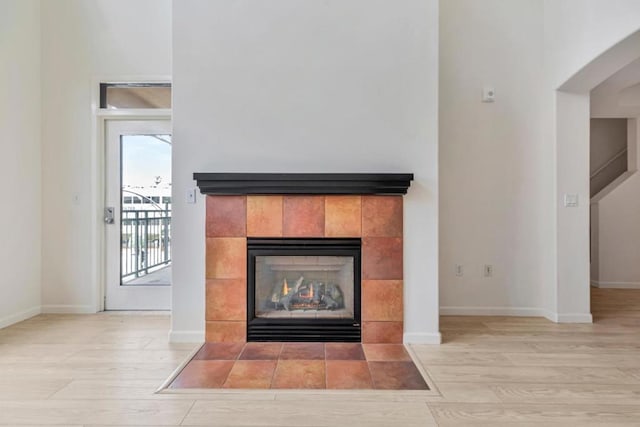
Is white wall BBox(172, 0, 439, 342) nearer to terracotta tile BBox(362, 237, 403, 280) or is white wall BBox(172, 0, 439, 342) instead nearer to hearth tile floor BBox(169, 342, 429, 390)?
terracotta tile BBox(362, 237, 403, 280)

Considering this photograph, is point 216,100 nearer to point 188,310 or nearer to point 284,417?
point 188,310

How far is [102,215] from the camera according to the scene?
→ 393 cm

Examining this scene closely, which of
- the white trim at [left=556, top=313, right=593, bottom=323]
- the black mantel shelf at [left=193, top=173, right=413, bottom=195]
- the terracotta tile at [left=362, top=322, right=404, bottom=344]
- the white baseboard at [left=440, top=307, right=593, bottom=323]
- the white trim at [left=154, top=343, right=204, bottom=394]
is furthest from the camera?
the white baseboard at [left=440, top=307, right=593, bottom=323]

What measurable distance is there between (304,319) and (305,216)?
2.67 ft

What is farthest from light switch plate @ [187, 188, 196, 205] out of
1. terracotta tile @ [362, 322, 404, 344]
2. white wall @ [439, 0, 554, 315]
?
white wall @ [439, 0, 554, 315]

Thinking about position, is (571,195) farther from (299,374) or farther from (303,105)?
(299,374)

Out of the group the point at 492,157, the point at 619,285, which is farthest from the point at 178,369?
the point at 619,285

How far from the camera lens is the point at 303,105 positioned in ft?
10.1

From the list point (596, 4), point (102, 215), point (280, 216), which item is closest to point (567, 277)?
point (596, 4)

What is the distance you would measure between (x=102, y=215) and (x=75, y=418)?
8.08 feet

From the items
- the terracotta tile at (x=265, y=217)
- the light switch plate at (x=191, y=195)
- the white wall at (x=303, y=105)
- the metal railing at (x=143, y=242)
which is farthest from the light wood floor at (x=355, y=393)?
A: the light switch plate at (x=191, y=195)

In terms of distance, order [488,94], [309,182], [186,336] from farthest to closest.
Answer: [488,94]
[186,336]
[309,182]

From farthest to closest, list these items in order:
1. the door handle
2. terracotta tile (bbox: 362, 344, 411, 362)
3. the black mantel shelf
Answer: the door handle < the black mantel shelf < terracotta tile (bbox: 362, 344, 411, 362)

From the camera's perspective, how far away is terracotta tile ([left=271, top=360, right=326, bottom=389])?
2285mm
